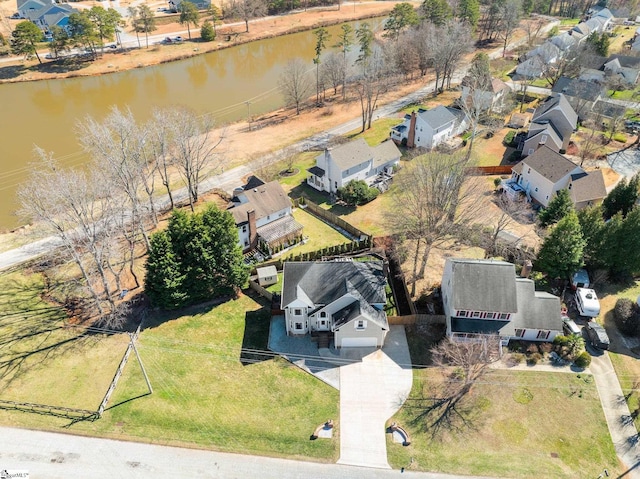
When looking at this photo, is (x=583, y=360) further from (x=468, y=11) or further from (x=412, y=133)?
(x=468, y=11)

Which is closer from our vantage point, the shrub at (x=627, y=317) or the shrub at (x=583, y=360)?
the shrub at (x=583, y=360)

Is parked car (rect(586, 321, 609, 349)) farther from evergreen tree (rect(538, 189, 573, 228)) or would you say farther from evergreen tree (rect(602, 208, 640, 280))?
evergreen tree (rect(538, 189, 573, 228))

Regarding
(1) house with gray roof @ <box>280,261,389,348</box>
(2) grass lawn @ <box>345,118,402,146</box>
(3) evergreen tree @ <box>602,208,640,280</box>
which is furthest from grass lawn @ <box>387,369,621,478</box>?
(2) grass lawn @ <box>345,118,402,146</box>

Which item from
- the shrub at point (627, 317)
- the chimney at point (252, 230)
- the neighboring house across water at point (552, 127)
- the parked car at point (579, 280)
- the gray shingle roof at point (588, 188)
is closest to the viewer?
the shrub at point (627, 317)

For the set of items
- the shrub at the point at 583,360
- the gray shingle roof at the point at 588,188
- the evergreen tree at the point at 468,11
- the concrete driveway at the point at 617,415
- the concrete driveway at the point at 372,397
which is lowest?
the concrete driveway at the point at 617,415

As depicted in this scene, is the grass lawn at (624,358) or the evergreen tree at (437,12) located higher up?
the evergreen tree at (437,12)

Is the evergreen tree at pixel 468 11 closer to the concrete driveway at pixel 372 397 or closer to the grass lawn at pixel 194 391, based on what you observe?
the concrete driveway at pixel 372 397

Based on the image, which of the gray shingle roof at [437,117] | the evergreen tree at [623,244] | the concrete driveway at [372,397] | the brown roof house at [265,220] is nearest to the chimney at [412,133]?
the gray shingle roof at [437,117]
